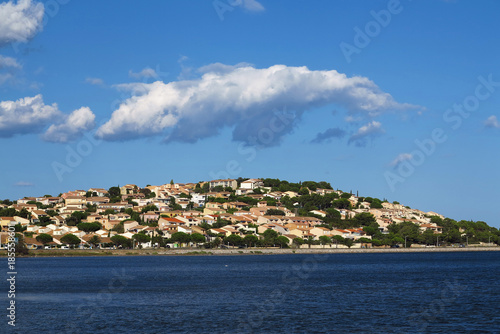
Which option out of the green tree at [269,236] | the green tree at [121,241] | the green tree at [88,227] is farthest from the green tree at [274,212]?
the green tree at [121,241]

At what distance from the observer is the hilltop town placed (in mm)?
125938

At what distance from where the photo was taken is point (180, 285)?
5025cm

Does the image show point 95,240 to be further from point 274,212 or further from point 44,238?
point 274,212

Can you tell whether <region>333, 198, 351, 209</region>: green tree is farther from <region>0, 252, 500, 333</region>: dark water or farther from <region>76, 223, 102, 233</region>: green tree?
<region>0, 252, 500, 333</region>: dark water

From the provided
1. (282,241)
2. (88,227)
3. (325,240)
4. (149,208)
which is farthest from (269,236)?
(149,208)

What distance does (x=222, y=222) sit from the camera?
139m

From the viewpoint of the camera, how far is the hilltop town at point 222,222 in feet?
413

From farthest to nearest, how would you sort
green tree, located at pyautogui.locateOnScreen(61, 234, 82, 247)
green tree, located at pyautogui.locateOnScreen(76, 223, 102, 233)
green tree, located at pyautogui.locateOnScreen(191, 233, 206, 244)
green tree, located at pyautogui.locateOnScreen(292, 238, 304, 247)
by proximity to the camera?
green tree, located at pyautogui.locateOnScreen(76, 223, 102, 233), green tree, located at pyautogui.locateOnScreen(292, 238, 304, 247), green tree, located at pyautogui.locateOnScreen(191, 233, 206, 244), green tree, located at pyautogui.locateOnScreen(61, 234, 82, 247)

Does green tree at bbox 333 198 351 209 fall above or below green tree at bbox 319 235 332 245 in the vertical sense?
above

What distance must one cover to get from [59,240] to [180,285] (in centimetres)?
7984

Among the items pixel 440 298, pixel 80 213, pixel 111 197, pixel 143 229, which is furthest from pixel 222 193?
pixel 440 298

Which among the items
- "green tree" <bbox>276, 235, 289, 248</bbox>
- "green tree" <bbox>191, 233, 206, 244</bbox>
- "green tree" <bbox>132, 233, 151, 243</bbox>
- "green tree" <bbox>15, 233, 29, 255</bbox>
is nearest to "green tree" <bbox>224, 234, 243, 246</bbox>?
"green tree" <bbox>191, 233, 206, 244</bbox>

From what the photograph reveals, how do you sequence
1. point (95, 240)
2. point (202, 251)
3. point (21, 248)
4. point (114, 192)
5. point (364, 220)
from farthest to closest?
point (114, 192), point (364, 220), point (95, 240), point (202, 251), point (21, 248)

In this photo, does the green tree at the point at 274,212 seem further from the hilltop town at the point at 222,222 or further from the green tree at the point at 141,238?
the green tree at the point at 141,238
